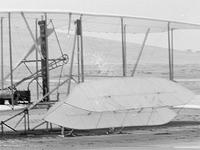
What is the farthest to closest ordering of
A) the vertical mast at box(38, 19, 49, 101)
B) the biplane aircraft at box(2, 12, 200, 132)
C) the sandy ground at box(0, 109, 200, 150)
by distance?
the vertical mast at box(38, 19, 49, 101) < the biplane aircraft at box(2, 12, 200, 132) < the sandy ground at box(0, 109, 200, 150)

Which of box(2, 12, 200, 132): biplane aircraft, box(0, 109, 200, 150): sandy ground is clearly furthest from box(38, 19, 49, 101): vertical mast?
box(0, 109, 200, 150): sandy ground

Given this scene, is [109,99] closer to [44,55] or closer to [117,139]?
[117,139]

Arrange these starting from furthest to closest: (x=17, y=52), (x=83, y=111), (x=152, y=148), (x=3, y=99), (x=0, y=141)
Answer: (x=17, y=52) < (x=3, y=99) < (x=83, y=111) < (x=0, y=141) < (x=152, y=148)

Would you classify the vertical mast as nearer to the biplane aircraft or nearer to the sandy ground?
the biplane aircraft

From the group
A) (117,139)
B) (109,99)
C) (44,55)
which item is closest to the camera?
(117,139)

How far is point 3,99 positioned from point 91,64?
63813 mm

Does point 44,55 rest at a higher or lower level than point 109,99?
higher

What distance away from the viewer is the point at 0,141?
17125 millimetres

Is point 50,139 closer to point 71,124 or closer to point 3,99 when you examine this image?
point 71,124

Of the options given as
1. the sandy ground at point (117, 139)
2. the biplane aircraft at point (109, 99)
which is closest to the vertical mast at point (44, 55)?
the biplane aircraft at point (109, 99)

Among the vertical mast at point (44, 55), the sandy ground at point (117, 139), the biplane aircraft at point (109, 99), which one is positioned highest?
the vertical mast at point (44, 55)

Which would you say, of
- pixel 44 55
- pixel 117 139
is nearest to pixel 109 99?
pixel 117 139

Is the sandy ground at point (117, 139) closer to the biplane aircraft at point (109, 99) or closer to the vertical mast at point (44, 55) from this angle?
the biplane aircraft at point (109, 99)

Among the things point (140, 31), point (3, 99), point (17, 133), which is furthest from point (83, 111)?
point (140, 31)
